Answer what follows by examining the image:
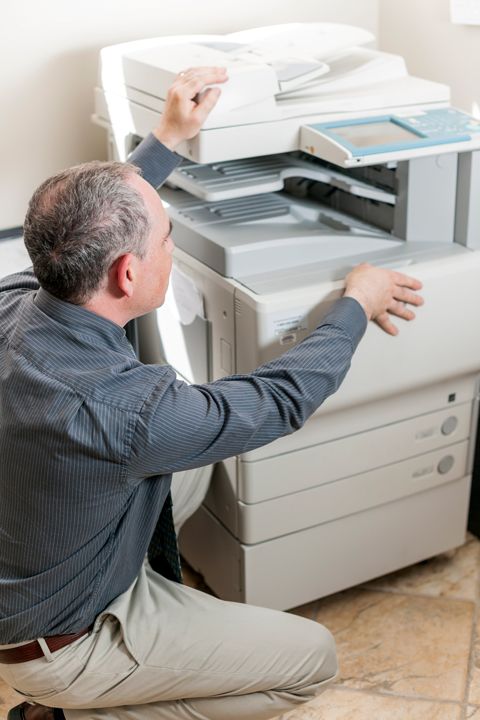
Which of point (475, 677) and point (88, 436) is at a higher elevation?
point (88, 436)

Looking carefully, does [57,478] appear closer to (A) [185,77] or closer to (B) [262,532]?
(B) [262,532]

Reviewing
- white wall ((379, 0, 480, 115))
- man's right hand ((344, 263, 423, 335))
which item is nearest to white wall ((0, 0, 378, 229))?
white wall ((379, 0, 480, 115))

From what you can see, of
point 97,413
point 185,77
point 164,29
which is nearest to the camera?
point 97,413

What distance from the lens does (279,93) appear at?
5.87 ft

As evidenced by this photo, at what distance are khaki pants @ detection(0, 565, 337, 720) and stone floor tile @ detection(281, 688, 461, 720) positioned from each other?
0.92 ft

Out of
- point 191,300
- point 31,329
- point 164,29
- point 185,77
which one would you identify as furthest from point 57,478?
point 164,29

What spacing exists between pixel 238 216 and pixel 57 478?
2.87 feet

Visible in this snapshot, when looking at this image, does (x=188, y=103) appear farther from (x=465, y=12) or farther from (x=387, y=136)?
(x=465, y=12)

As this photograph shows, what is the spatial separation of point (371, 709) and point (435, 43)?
1702mm

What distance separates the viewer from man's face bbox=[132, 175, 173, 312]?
134cm

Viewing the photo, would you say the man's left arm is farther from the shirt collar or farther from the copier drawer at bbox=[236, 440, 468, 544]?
the copier drawer at bbox=[236, 440, 468, 544]

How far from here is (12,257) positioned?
2.13 meters

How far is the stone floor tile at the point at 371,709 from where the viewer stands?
5.98 feet

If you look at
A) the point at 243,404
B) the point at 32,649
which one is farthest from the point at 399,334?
the point at 32,649
